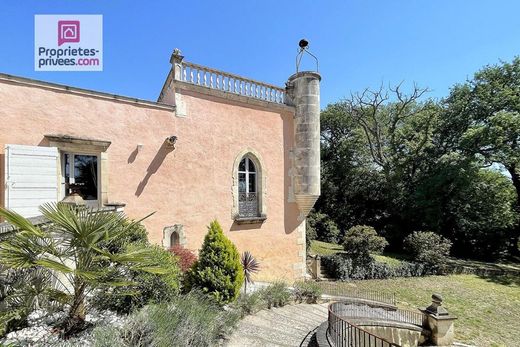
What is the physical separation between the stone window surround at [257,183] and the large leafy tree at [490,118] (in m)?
16.5

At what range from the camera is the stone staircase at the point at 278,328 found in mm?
5016

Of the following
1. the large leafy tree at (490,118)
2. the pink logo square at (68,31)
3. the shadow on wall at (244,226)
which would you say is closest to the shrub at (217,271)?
the shadow on wall at (244,226)

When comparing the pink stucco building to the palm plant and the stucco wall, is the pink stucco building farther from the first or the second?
the palm plant

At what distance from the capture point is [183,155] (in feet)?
29.7

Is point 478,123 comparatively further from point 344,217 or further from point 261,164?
point 261,164

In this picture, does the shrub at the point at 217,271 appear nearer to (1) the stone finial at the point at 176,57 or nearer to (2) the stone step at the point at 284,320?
(2) the stone step at the point at 284,320

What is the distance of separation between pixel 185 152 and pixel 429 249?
53.3ft

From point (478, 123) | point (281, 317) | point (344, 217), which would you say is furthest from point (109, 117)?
point (478, 123)

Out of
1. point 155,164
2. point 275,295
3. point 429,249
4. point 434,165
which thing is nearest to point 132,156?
point 155,164

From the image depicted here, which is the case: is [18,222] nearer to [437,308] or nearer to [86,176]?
[86,176]

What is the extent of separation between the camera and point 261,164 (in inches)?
418

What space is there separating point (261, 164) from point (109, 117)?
530cm

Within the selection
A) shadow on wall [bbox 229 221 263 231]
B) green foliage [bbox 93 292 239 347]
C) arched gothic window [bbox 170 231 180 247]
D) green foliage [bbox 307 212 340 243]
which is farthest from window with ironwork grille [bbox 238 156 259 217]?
green foliage [bbox 307 212 340 243]
